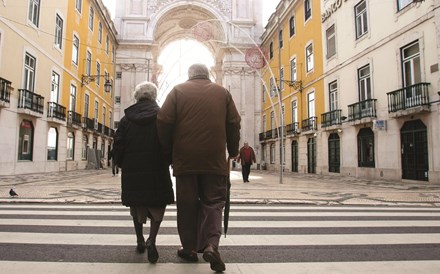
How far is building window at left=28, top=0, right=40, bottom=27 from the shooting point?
1861 centimetres

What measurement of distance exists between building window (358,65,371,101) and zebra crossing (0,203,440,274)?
1390 centimetres

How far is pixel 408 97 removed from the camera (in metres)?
14.6

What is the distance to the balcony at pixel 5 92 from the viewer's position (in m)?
15.4

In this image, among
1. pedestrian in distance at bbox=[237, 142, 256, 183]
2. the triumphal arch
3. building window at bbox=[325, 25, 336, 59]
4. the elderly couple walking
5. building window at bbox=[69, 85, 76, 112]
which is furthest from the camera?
the triumphal arch

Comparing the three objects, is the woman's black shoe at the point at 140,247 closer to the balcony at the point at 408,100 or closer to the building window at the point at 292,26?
the balcony at the point at 408,100

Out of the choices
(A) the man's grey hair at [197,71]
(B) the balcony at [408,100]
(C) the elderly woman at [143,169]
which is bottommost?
(C) the elderly woman at [143,169]

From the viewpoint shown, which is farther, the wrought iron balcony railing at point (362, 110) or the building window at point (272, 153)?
the building window at point (272, 153)

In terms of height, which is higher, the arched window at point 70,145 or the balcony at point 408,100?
the balcony at point 408,100

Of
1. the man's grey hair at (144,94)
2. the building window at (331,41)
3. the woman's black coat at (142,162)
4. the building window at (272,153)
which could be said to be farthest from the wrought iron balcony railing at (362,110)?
the woman's black coat at (142,162)

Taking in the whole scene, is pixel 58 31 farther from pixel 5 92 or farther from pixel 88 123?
pixel 5 92

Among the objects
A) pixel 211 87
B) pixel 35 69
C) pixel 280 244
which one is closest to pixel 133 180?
pixel 211 87

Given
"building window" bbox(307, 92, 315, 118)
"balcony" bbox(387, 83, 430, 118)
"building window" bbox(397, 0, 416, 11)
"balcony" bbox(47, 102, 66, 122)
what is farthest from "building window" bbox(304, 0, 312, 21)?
"balcony" bbox(47, 102, 66, 122)

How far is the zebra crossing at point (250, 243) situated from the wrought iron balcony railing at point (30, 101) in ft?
44.5

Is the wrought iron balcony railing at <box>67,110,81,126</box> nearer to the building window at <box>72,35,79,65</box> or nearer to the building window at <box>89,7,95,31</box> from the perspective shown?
the building window at <box>72,35,79,65</box>
